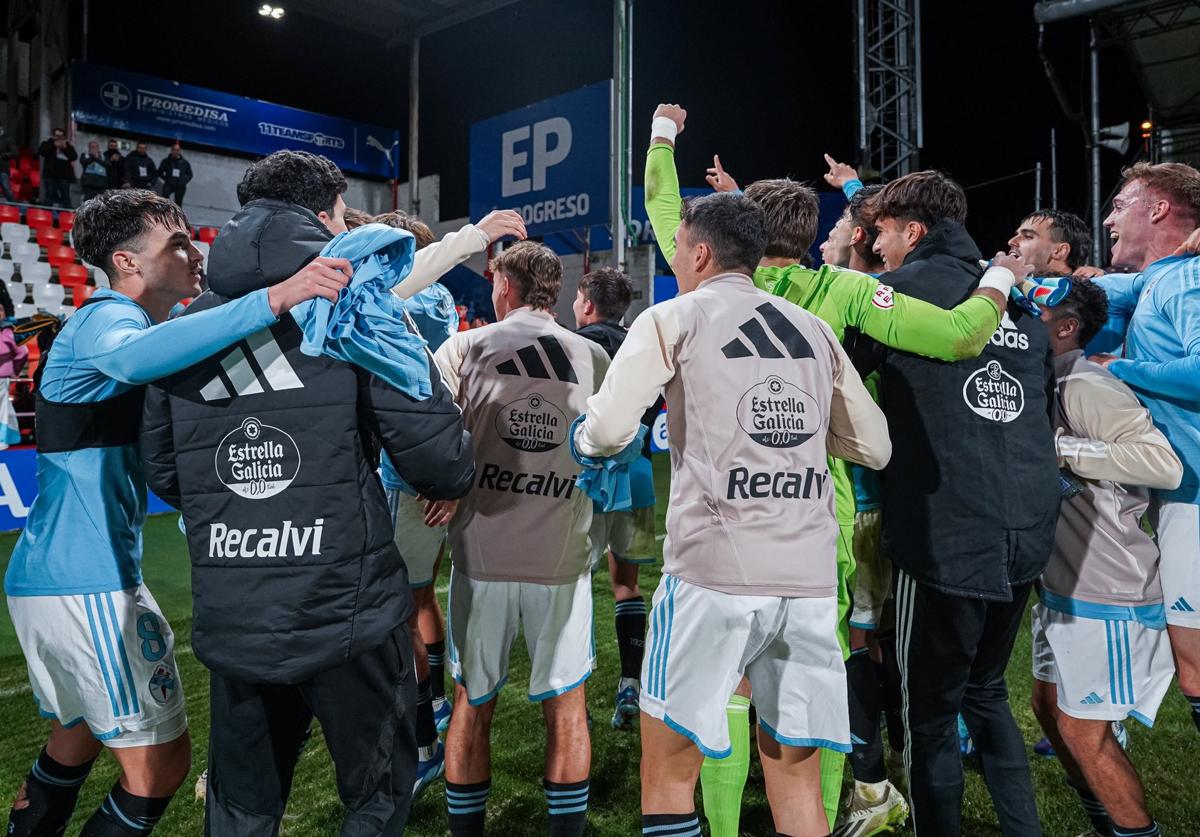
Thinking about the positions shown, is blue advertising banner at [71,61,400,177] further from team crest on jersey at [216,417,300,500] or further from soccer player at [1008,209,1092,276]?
team crest on jersey at [216,417,300,500]

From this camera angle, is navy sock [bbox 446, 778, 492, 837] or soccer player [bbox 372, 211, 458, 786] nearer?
navy sock [bbox 446, 778, 492, 837]

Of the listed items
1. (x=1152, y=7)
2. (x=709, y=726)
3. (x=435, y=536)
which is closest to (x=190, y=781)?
(x=435, y=536)

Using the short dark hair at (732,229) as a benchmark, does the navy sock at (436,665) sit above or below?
below

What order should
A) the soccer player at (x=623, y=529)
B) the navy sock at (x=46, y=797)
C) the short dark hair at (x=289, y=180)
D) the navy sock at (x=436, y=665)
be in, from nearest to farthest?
the short dark hair at (x=289, y=180), the navy sock at (x=46, y=797), the navy sock at (x=436, y=665), the soccer player at (x=623, y=529)

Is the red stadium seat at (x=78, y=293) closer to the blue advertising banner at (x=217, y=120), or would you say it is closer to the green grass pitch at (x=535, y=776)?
the blue advertising banner at (x=217, y=120)

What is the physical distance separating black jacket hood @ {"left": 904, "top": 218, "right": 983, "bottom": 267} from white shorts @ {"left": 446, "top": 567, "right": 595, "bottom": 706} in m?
1.52

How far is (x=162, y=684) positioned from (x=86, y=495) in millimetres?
544

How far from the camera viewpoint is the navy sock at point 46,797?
2.28 meters

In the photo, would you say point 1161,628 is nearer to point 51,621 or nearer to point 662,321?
point 662,321

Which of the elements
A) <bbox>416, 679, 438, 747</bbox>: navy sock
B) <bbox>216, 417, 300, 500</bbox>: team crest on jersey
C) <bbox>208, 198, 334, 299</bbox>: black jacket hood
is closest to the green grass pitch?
<bbox>416, 679, 438, 747</bbox>: navy sock

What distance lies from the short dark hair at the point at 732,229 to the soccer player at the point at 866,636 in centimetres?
78

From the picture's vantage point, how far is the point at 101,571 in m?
2.15

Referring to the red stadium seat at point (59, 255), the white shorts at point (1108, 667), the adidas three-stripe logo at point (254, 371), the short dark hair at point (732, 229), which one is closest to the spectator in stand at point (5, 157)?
the red stadium seat at point (59, 255)

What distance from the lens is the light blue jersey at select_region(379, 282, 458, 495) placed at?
3404 mm
